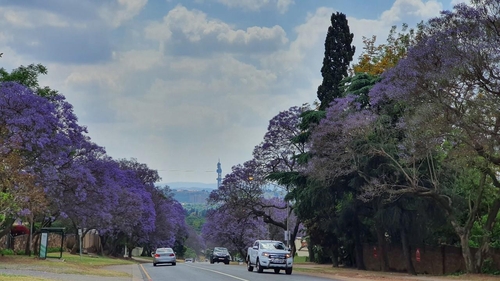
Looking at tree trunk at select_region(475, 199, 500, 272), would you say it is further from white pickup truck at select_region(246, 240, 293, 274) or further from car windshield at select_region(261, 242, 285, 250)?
car windshield at select_region(261, 242, 285, 250)

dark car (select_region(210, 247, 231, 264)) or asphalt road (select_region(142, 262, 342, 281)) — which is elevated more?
dark car (select_region(210, 247, 231, 264))

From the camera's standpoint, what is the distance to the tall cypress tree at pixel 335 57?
156 feet

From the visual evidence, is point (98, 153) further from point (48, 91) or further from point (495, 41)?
point (495, 41)

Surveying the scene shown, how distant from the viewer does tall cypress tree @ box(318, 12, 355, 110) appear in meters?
47.4

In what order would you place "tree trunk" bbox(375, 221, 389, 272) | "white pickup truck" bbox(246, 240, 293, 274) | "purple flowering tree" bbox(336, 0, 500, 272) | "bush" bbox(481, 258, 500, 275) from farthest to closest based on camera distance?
"tree trunk" bbox(375, 221, 389, 272) → "white pickup truck" bbox(246, 240, 293, 274) → "bush" bbox(481, 258, 500, 275) → "purple flowering tree" bbox(336, 0, 500, 272)

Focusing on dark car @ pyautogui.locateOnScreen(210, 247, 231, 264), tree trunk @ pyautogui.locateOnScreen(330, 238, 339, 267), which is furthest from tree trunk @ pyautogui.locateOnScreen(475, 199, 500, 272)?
dark car @ pyautogui.locateOnScreen(210, 247, 231, 264)

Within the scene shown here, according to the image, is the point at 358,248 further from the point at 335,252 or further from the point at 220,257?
the point at 220,257

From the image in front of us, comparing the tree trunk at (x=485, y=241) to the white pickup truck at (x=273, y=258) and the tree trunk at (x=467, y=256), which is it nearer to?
the tree trunk at (x=467, y=256)

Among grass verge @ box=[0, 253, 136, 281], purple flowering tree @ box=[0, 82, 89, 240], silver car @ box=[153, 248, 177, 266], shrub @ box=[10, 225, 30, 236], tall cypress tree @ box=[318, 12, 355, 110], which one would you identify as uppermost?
tall cypress tree @ box=[318, 12, 355, 110]

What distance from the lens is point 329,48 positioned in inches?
1891

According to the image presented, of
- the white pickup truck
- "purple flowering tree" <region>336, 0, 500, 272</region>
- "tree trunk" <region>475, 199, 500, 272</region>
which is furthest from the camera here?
the white pickup truck

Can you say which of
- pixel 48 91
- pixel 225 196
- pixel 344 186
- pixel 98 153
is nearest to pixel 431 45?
pixel 344 186

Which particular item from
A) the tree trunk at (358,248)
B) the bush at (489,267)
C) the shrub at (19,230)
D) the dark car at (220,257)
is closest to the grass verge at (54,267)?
the tree trunk at (358,248)

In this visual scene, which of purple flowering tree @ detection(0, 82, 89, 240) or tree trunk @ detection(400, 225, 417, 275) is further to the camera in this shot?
tree trunk @ detection(400, 225, 417, 275)
